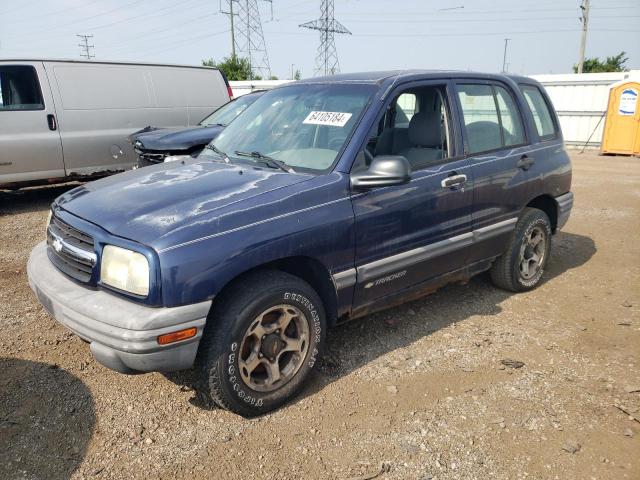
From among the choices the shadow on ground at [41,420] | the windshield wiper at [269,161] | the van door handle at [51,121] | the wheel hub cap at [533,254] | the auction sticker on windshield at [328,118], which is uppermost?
the auction sticker on windshield at [328,118]

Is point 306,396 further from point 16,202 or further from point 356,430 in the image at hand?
point 16,202

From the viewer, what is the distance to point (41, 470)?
2.46 metres

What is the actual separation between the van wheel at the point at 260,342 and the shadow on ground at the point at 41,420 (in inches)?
27.9

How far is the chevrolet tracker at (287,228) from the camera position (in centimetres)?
247

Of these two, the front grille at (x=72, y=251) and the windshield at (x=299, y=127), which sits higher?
the windshield at (x=299, y=127)

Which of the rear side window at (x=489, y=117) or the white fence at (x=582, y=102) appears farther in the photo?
the white fence at (x=582, y=102)

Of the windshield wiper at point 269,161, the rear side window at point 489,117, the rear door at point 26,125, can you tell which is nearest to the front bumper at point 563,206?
the rear side window at point 489,117

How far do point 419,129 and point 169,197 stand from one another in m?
1.94

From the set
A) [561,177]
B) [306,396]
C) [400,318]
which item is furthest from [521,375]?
[561,177]

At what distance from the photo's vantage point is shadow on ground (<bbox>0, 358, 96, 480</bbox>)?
2.50 metres

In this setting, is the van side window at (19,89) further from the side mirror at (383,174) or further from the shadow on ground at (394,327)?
the side mirror at (383,174)

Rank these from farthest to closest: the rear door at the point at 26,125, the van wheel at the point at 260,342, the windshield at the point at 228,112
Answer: the windshield at the point at 228,112
the rear door at the point at 26,125
the van wheel at the point at 260,342

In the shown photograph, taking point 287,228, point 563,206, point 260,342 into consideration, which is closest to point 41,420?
point 260,342

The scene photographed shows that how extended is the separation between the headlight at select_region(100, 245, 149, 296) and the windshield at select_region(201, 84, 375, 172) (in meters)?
1.19
